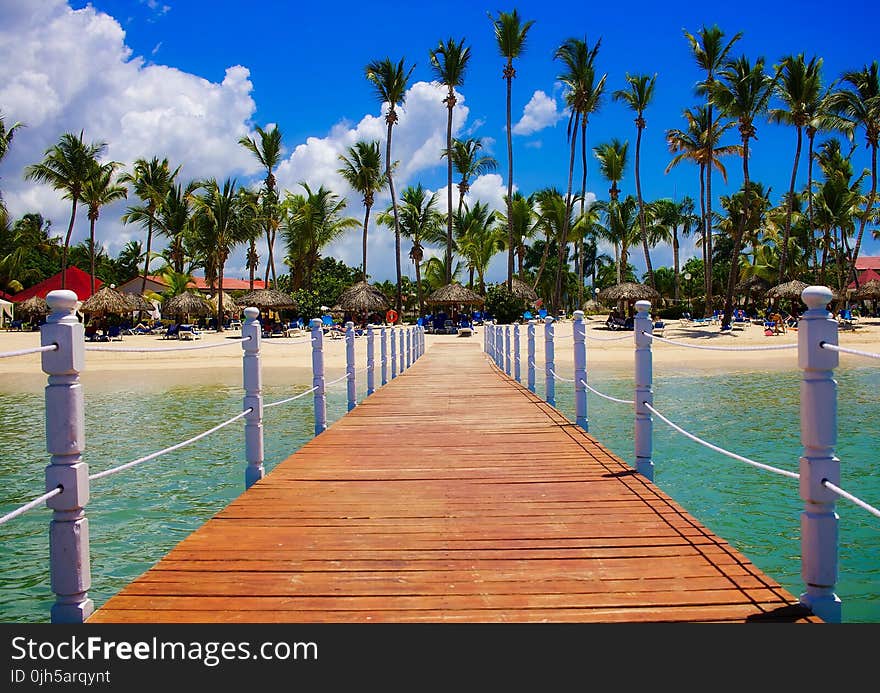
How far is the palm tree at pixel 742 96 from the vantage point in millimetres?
34625

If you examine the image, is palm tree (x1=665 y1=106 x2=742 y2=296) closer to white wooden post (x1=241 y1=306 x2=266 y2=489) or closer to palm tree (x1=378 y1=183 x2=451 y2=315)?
palm tree (x1=378 y1=183 x2=451 y2=315)

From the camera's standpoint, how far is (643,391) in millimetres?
5109

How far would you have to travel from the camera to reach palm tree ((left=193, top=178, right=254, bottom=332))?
44.0 m

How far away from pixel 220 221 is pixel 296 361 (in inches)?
840

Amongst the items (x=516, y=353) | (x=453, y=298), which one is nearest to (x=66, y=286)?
(x=453, y=298)

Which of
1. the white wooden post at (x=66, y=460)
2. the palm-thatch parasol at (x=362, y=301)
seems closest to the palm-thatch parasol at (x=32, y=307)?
the palm-thatch parasol at (x=362, y=301)


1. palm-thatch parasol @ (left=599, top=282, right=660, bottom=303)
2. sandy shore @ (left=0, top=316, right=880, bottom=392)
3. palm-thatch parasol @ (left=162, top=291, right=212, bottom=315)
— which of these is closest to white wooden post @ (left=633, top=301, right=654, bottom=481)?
sandy shore @ (left=0, top=316, right=880, bottom=392)

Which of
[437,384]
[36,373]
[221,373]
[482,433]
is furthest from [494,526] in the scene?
[36,373]

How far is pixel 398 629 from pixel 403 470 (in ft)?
9.11

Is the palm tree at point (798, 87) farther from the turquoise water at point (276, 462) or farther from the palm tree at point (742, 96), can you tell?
the turquoise water at point (276, 462)

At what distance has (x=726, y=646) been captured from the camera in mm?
2445

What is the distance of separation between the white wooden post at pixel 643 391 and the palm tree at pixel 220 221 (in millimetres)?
39703

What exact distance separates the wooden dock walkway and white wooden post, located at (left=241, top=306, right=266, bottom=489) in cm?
19

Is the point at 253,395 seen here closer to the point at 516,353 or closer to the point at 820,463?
the point at 820,463
